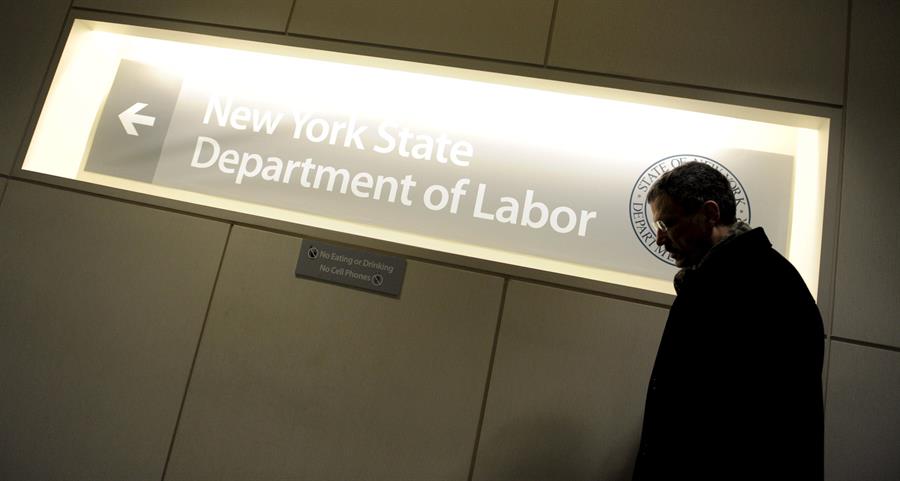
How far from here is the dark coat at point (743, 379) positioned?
1.29m

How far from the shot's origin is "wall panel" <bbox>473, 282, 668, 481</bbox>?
2012 mm

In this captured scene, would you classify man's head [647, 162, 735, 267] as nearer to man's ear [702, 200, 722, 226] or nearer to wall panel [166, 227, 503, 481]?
man's ear [702, 200, 722, 226]

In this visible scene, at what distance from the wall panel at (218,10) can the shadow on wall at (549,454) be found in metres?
1.96

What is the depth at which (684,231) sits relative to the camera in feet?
5.57

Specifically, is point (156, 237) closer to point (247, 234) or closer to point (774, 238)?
point (247, 234)

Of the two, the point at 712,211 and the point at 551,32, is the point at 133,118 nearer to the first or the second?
the point at 551,32

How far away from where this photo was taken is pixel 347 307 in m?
2.23

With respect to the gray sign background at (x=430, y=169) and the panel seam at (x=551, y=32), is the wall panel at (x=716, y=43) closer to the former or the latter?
the panel seam at (x=551, y=32)

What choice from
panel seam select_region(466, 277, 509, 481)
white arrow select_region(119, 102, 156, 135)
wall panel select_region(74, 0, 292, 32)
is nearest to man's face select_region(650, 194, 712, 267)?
panel seam select_region(466, 277, 509, 481)

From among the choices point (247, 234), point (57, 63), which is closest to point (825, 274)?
point (247, 234)

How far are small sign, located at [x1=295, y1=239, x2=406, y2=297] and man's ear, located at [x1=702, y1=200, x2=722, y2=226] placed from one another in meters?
1.10

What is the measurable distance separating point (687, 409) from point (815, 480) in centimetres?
31

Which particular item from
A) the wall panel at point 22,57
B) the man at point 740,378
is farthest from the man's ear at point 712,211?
the wall panel at point 22,57

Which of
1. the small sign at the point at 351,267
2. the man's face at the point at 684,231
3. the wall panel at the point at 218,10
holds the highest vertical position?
the wall panel at the point at 218,10
